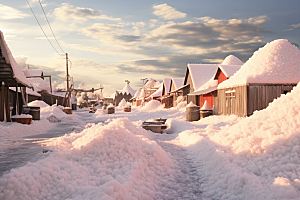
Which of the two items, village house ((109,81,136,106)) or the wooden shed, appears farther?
village house ((109,81,136,106))

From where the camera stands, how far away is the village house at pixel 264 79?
46.9ft

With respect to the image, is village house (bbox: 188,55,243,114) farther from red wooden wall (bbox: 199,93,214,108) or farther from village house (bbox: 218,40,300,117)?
village house (bbox: 218,40,300,117)

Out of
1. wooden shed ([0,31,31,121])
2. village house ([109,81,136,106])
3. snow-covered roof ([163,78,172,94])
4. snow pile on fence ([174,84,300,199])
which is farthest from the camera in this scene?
village house ([109,81,136,106])

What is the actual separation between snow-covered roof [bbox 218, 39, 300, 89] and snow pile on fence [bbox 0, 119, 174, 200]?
431 inches

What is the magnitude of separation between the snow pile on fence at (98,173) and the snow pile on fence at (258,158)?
1.19 metres

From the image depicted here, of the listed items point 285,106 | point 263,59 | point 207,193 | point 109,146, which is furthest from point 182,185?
point 263,59

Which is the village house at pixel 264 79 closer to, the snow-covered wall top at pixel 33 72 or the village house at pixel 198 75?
the village house at pixel 198 75

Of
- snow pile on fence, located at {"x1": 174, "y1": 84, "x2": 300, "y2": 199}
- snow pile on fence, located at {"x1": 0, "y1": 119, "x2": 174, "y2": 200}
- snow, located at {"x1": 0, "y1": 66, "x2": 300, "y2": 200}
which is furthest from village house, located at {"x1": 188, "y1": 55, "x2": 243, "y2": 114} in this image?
snow pile on fence, located at {"x1": 0, "y1": 119, "x2": 174, "y2": 200}

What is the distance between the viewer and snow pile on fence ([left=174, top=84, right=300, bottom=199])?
13.9 feet

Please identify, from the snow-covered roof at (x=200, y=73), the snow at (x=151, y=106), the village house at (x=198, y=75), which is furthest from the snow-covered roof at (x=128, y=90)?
the snow-covered roof at (x=200, y=73)

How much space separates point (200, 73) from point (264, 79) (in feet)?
51.3

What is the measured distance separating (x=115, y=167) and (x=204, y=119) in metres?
13.4

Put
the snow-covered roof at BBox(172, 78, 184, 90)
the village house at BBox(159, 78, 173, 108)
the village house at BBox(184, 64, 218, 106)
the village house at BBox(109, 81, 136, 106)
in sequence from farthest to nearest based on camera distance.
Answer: the village house at BBox(109, 81, 136, 106) → the village house at BBox(159, 78, 173, 108) → the snow-covered roof at BBox(172, 78, 184, 90) → the village house at BBox(184, 64, 218, 106)

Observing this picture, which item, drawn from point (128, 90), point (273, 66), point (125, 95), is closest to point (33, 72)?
point (273, 66)
